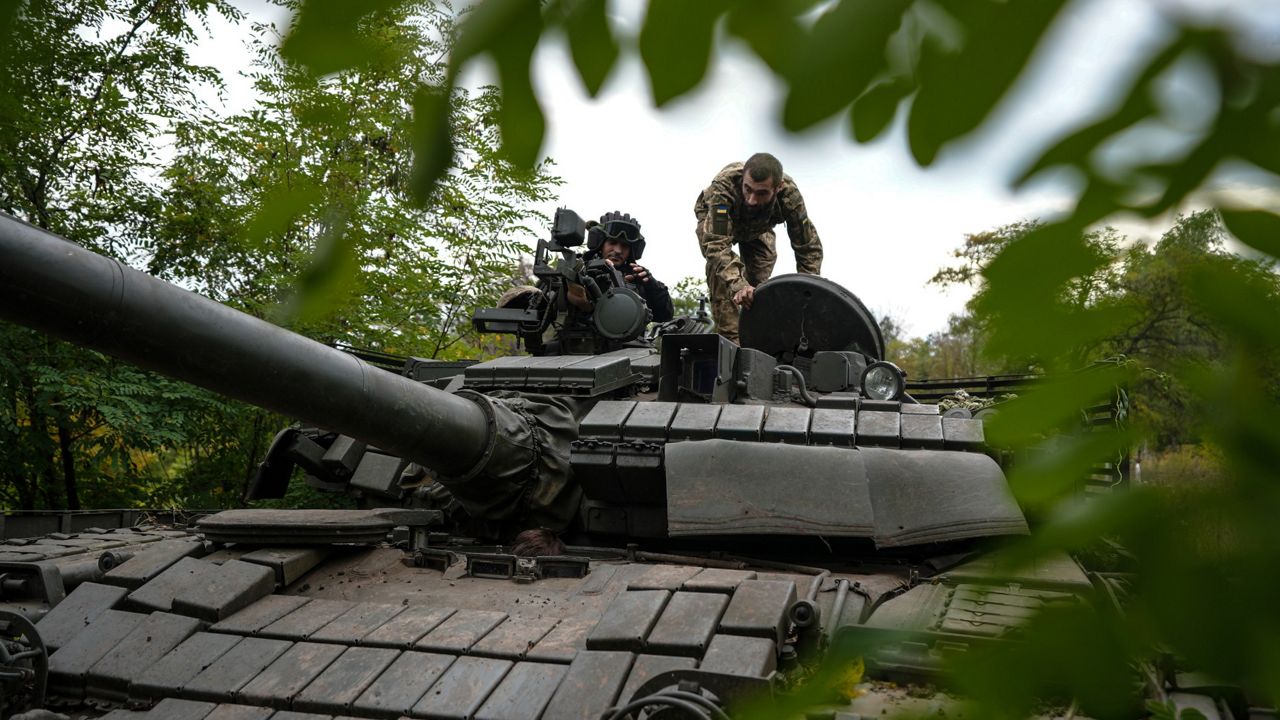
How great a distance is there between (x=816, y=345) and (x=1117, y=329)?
20.7 feet

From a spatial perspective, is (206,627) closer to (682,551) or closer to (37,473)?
(682,551)

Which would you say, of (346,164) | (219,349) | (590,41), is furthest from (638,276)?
(590,41)

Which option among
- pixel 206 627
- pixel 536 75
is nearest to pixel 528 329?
pixel 206 627

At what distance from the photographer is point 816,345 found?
25.2 feet

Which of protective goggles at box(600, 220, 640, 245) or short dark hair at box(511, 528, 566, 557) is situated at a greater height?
protective goggles at box(600, 220, 640, 245)

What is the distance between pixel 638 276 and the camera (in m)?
9.00

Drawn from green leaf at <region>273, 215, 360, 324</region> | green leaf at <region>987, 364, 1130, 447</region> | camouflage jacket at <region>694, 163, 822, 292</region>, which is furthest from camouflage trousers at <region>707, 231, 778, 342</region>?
green leaf at <region>987, 364, 1130, 447</region>

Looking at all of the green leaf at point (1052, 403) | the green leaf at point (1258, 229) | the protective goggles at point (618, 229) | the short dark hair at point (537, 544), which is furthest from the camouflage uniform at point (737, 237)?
the green leaf at point (1258, 229)

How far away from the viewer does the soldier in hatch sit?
903 cm

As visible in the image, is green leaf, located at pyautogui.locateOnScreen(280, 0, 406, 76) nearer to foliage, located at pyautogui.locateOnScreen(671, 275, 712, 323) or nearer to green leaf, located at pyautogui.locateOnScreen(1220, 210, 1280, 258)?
green leaf, located at pyautogui.locateOnScreen(1220, 210, 1280, 258)

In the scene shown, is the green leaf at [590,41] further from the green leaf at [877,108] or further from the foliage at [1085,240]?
the green leaf at [877,108]

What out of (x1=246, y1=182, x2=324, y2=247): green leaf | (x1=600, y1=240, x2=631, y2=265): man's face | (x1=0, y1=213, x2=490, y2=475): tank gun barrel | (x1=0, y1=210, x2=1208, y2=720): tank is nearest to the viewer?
(x1=246, y1=182, x2=324, y2=247): green leaf

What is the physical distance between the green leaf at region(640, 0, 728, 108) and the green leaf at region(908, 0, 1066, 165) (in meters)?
0.28

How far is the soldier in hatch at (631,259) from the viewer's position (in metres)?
9.03
